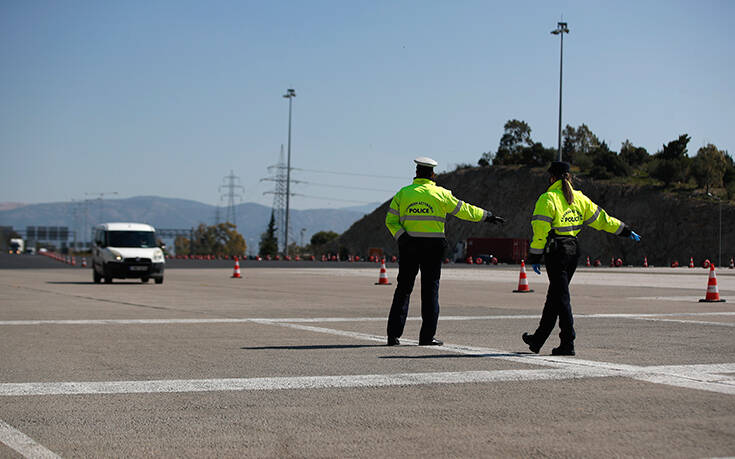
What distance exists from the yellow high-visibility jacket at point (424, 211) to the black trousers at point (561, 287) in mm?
993

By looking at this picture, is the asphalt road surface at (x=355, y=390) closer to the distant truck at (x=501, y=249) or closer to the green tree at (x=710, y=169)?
the distant truck at (x=501, y=249)

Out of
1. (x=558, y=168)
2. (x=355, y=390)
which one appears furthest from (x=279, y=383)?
(x=558, y=168)

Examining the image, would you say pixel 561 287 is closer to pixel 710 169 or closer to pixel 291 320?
pixel 291 320

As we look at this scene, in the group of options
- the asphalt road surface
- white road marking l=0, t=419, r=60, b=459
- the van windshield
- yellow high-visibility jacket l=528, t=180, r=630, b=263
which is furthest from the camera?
the van windshield

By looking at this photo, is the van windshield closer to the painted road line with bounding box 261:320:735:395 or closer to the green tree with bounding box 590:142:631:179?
the painted road line with bounding box 261:320:735:395

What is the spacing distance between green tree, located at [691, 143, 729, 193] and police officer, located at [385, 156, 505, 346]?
7975 cm

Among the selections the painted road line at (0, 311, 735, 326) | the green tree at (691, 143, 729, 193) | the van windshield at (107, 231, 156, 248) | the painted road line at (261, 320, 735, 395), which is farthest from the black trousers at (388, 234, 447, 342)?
the green tree at (691, 143, 729, 193)

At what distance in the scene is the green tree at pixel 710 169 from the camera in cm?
8488

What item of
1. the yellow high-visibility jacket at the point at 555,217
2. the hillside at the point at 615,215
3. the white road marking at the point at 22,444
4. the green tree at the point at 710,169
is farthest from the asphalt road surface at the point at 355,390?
the green tree at the point at 710,169

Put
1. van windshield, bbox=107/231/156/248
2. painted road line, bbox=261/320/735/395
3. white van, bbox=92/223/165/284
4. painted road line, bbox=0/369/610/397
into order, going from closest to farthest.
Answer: painted road line, bbox=0/369/610/397
painted road line, bbox=261/320/735/395
white van, bbox=92/223/165/284
van windshield, bbox=107/231/156/248

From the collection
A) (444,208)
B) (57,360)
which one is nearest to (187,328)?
(57,360)

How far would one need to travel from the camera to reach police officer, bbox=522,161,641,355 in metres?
9.23

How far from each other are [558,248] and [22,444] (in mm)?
5580

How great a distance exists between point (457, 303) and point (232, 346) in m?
9.12
